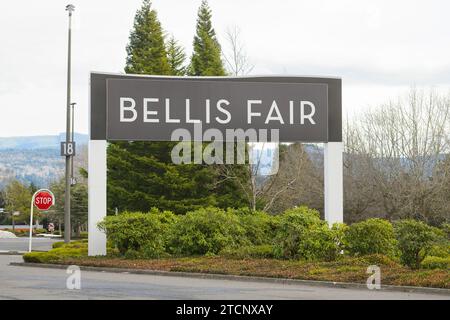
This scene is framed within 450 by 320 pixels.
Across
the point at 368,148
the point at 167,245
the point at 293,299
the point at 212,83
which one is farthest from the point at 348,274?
the point at 368,148

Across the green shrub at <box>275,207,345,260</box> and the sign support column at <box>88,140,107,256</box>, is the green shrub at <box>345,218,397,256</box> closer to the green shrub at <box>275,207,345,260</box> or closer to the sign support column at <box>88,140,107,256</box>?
the green shrub at <box>275,207,345,260</box>

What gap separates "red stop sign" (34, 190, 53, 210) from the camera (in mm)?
34500

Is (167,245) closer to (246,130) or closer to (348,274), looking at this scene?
(246,130)

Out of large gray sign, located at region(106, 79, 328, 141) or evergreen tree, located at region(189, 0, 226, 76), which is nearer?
large gray sign, located at region(106, 79, 328, 141)

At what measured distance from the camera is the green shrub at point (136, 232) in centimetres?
2502

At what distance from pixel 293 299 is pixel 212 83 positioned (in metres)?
13.5

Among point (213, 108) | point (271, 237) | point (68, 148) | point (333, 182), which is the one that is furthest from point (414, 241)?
point (68, 148)

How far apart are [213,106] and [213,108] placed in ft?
0.24

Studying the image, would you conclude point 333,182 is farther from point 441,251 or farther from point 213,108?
point 441,251

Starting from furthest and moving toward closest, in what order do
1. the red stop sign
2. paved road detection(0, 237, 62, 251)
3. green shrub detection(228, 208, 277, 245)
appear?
1. paved road detection(0, 237, 62, 251)
2. the red stop sign
3. green shrub detection(228, 208, 277, 245)

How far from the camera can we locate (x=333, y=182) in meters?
27.4

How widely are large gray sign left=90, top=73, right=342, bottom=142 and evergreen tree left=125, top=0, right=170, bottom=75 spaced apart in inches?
896

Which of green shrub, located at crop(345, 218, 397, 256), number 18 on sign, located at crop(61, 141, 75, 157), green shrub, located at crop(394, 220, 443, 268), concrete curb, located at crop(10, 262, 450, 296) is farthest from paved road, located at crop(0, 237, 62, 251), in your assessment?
green shrub, located at crop(394, 220, 443, 268)

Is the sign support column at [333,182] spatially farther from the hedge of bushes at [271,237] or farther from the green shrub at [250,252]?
the green shrub at [250,252]
